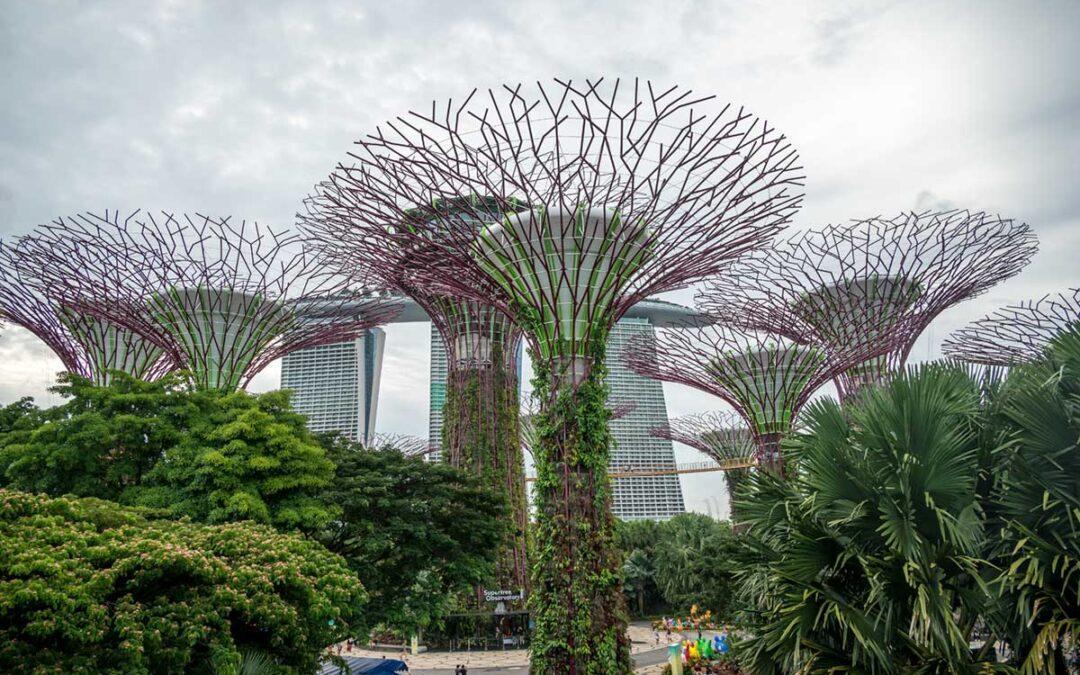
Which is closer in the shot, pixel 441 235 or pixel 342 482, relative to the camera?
pixel 441 235

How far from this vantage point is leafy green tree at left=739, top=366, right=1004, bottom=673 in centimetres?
751

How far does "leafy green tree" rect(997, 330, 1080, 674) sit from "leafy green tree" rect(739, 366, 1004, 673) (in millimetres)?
292

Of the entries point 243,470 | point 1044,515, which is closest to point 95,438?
point 243,470

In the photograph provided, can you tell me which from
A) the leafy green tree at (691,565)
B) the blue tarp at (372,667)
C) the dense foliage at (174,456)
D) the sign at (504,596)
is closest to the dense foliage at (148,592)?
the dense foliage at (174,456)

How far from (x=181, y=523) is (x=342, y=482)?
21.9 ft

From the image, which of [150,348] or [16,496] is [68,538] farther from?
[150,348]

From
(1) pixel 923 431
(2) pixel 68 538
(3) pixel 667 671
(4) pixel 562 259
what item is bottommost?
(3) pixel 667 671

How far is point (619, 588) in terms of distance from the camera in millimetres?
14289

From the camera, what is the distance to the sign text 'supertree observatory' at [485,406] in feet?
92.9

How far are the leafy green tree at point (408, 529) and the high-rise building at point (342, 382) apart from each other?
265ft

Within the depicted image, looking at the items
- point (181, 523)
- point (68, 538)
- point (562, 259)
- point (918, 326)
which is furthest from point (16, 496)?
point (918, 326)

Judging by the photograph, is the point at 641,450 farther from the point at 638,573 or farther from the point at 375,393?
the point at 638,573

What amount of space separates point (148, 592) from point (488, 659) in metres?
20.2

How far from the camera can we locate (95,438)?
14.4 meters
